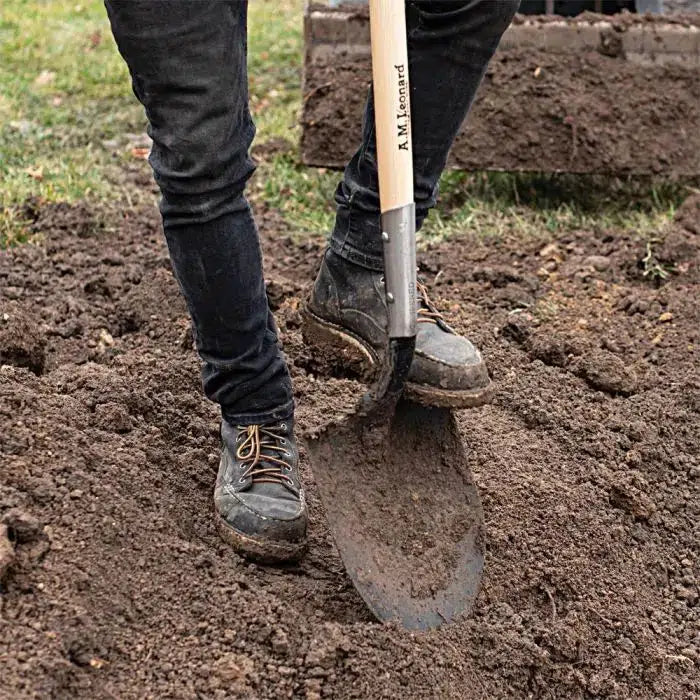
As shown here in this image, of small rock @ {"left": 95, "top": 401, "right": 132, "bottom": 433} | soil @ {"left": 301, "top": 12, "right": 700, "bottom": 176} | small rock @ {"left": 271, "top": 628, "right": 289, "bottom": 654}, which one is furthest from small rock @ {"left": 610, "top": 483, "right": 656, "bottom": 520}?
soil @ {"left": 301, "top": 12, "right": 700, "bottom": 176}

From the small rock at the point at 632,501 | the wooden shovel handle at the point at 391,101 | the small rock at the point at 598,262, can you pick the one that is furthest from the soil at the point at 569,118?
the wooden shovel handle at the point at 391,101

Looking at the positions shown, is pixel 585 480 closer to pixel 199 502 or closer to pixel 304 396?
pixel 304 396

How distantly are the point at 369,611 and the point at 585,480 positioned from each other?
0.81 m

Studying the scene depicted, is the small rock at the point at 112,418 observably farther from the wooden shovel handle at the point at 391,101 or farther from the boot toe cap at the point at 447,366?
the wooden shovel handle at the point at 391,101

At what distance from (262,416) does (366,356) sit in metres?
0.33

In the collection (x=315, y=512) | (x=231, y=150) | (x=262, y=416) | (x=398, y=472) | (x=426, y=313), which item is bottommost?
(x=315, y=512)

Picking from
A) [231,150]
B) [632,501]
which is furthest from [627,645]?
[231,150]

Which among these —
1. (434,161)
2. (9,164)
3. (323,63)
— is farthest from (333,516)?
(9,164)

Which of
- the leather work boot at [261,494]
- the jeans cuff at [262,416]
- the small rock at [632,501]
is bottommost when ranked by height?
the small rock at [632,501]

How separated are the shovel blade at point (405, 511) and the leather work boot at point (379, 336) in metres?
0.12

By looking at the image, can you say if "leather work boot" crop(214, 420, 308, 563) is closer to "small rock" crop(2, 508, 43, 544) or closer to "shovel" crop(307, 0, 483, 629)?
"shovel" crop(307, 0, 483, 629)

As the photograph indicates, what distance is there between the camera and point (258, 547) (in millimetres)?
2443

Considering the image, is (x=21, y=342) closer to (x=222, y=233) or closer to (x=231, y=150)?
(x=222, y=233)

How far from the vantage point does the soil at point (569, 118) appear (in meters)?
4.61
